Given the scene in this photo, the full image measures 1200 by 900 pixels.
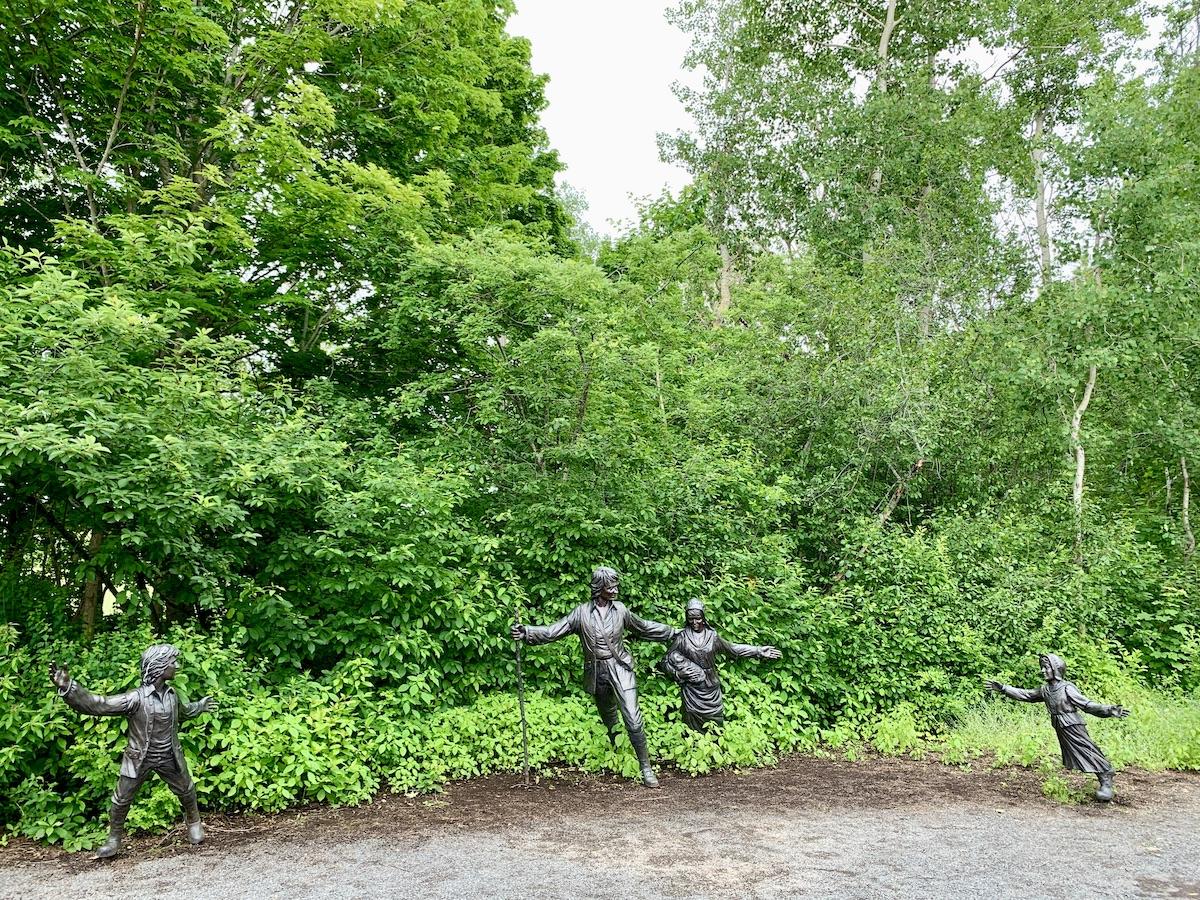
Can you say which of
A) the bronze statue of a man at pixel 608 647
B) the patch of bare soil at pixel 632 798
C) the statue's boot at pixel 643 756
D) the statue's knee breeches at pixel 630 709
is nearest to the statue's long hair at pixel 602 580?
the bronze statue of a man at pixel 608 647

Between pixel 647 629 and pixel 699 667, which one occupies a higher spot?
pixel 647 629

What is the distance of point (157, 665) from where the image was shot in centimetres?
506

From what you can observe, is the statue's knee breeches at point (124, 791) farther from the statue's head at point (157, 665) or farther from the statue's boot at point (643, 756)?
the statue's boot at point (643, 756)

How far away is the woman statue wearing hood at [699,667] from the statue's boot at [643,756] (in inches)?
29.9

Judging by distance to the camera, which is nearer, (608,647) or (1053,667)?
(1053,667)

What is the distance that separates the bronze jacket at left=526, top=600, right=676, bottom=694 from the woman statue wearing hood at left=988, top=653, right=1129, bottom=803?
10.8 feet

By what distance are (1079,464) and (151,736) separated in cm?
1201

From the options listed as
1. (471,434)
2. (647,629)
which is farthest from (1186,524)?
(471,434)

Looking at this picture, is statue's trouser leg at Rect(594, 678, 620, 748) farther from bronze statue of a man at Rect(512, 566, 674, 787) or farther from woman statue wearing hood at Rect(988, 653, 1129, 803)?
woman statue wearing hood at Rect(988, 653, 1129, 803)

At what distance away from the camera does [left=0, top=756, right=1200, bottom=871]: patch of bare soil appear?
17.0 feet

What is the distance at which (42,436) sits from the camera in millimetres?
5125

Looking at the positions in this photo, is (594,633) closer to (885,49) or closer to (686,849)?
(686,849)

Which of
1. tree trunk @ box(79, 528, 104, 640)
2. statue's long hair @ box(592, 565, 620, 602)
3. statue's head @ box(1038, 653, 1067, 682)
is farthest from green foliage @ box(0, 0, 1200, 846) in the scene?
statue's head @ box(1038, 653, 1067, 682)

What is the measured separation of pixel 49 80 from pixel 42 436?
5.80 meters
